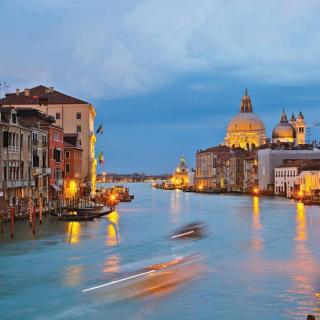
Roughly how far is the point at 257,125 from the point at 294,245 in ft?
361

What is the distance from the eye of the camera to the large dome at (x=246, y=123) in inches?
5276

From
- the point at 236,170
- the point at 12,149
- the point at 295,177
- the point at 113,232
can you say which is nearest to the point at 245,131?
the point at 236,170

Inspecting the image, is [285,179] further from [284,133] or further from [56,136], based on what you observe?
[56,136]

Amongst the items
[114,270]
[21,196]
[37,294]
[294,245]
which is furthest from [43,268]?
[21,196]

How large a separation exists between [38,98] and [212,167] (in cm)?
7384

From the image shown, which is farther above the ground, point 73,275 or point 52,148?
point 52,148

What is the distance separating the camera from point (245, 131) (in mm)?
133625

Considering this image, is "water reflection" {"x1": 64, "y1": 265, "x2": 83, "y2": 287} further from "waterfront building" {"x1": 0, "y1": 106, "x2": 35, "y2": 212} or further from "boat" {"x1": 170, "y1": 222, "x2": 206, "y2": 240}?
"waterfront building" {"x1": 0, "y1": 106, "x2": 35, "y2": 212}

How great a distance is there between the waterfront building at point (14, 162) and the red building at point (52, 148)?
3342 mm

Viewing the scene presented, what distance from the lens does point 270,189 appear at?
87875 millimetres

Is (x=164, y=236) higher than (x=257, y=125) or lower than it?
lower

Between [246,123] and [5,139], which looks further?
[246,123]

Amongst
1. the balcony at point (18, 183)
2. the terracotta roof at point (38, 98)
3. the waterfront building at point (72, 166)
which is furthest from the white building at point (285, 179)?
the balcony at point (18, 183)

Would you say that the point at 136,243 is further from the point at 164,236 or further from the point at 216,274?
the point at 216,274
